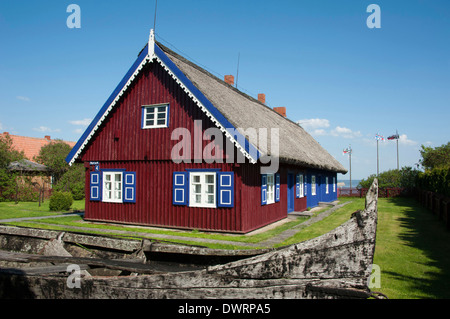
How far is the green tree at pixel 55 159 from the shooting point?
32406 mm

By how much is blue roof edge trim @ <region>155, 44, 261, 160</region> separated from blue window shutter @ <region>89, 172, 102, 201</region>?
22.0 ft

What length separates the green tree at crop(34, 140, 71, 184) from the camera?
32.4 m

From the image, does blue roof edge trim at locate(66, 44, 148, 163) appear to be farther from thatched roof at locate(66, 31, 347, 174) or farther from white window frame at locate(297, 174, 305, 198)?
white window frame at locate(297, 174, 305, 198)

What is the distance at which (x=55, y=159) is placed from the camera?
106 ft

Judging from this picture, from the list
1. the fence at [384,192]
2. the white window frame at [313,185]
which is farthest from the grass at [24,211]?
the fence at [384,192]

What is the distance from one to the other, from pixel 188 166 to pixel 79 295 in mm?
9967

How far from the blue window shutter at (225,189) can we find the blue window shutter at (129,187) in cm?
465

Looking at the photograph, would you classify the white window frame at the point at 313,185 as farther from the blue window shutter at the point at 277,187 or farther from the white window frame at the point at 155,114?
the white window frame at the point at 155,114

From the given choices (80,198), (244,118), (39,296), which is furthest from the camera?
(80,198)

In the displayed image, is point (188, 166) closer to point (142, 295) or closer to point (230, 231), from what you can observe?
point (230, 231)

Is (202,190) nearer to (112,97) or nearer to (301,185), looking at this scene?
(112,97)

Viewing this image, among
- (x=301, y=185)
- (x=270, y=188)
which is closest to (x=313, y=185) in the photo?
(x=301, y=185)
